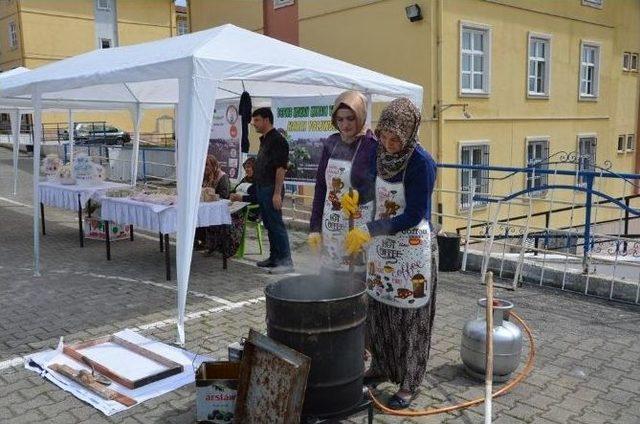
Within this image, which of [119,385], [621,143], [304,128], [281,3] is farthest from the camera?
[621,143]

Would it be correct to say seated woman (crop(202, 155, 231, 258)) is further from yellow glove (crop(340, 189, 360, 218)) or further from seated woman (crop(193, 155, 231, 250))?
yellow glove (crop(340, 189, 360, 218))

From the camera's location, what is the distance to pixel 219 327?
4852 millimetres

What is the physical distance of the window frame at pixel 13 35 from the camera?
31.6 meters

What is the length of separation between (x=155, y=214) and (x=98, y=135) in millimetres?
23104

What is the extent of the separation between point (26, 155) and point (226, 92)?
63.3 feet

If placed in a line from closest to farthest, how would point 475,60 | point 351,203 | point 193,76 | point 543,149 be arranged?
point 351,203 < point 193,76 < point 475,60 < point 543,149

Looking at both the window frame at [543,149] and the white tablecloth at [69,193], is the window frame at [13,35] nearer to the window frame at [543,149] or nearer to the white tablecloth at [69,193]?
the white tablecloth at [69,193]

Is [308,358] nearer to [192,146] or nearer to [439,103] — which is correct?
[192,146]

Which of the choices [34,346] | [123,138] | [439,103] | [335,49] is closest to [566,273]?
[34,346]

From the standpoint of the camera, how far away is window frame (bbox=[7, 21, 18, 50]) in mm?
31578

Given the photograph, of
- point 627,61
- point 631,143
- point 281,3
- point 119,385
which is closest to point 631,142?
point 631,143

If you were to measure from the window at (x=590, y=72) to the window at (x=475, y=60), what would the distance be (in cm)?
501

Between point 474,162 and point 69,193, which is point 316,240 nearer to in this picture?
point 69,193

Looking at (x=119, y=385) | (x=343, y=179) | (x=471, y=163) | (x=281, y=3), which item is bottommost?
(x=119, y=385)
